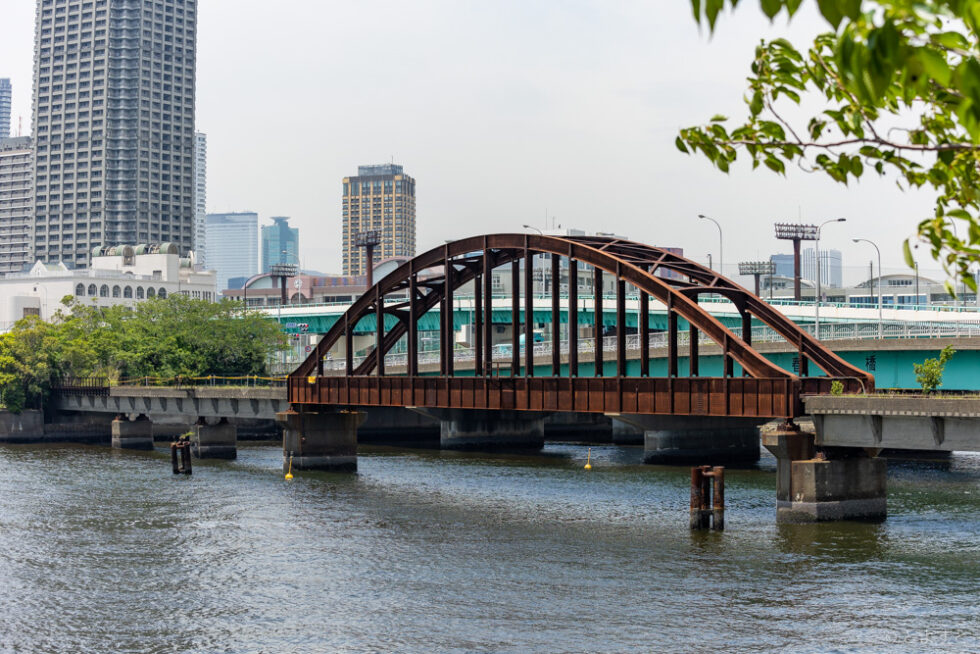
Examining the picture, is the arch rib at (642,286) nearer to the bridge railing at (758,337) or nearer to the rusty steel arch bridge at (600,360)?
the rusty steel arch bridge at (600,360)

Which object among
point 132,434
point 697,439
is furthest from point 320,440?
point 132,434

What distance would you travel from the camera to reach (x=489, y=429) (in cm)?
10881

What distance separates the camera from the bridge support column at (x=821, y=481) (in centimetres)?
5222

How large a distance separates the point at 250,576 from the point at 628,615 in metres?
15.2

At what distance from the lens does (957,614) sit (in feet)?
119

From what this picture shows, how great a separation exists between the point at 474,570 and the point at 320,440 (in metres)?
41.4

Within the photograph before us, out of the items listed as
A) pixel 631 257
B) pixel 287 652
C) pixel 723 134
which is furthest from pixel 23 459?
pixel 723 134

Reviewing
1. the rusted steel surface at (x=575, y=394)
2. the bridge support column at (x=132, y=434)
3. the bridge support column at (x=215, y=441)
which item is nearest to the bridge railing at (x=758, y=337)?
the rusted steel surface at (x=575, y=394)

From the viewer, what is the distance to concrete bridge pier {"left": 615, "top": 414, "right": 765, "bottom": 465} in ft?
298

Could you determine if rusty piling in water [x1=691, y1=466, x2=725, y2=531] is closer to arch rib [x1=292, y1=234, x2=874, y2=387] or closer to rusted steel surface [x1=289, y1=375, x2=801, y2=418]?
rusted steel surface [x1=289, y1=375, x2=801, y2=418]

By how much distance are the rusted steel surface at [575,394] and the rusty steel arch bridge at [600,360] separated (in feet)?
0.19

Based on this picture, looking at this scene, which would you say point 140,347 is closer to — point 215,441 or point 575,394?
point 215,441

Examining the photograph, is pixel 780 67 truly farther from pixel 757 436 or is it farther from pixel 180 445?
pixel 757 436

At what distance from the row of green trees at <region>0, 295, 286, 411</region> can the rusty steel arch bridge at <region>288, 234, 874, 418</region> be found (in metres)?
38.9
